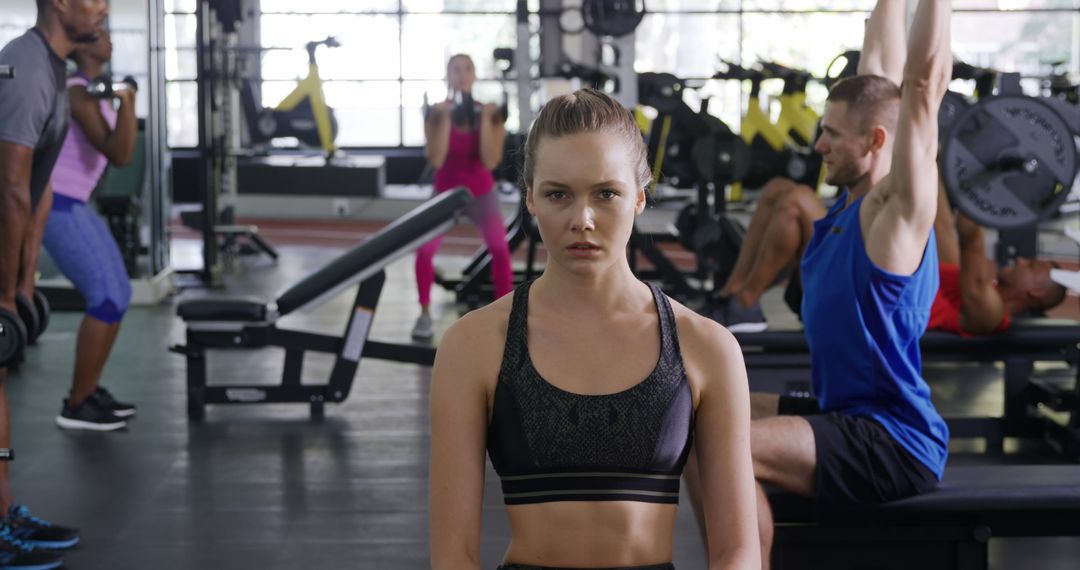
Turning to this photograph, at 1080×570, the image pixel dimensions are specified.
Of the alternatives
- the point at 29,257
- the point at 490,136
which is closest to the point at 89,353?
the point at 29,257

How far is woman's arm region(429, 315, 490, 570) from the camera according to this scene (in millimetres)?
1325

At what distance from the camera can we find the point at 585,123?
4.26ft

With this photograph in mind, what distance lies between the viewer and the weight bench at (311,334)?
4.09 meters

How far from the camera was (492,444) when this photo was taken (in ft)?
4.50

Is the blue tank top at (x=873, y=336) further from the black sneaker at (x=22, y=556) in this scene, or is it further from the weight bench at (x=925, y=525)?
the black sneaker at (x=22, y=556)

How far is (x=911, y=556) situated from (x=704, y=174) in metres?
3.51

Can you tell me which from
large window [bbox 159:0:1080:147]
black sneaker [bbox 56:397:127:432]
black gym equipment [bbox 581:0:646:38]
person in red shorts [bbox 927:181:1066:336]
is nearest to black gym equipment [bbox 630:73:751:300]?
black gym equipment [bbox 581:0:646:38]

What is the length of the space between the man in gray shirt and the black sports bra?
1734 mm

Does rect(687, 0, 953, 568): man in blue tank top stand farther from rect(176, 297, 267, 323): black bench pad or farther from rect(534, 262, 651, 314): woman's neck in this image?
rect(176, 297, 267, 323): black bench pad

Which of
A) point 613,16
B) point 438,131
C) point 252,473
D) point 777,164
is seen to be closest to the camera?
point 252,473

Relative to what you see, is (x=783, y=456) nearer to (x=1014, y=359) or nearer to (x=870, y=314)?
(x=870, y=314)

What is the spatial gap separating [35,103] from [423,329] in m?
2.68

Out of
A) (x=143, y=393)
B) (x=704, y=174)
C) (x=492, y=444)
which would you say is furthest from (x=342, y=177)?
(x=492, y=444)

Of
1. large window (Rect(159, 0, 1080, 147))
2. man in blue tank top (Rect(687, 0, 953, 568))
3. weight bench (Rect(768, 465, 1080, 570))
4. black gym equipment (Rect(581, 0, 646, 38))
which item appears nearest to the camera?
man in blue tank top (Rect(687, 0, 953, 568))
